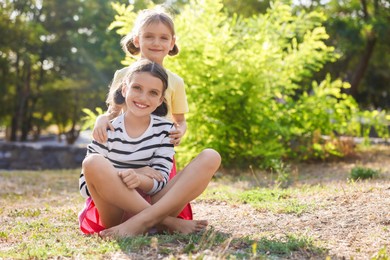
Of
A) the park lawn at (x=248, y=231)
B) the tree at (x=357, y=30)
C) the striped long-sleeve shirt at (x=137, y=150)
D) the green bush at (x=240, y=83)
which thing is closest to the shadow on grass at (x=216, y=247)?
the park lawn at (x=248, y=231)

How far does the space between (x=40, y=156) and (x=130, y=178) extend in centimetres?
908

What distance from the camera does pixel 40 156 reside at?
37.3ft

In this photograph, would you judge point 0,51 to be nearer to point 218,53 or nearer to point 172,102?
point 218,53

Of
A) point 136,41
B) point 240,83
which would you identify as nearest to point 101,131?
point 136,41

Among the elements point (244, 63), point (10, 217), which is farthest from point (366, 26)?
point (10, 217)

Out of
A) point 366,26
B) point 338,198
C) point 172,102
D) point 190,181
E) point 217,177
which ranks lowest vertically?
point 217,177

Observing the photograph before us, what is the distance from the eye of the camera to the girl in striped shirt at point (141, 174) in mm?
2846

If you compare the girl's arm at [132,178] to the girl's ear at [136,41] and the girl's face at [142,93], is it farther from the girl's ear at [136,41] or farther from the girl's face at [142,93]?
the girl's ear at [136,41]

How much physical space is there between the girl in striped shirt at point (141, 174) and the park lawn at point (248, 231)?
13 cm

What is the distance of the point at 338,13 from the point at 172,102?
1015 cm

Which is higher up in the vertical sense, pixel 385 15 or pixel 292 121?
pixel 385 15

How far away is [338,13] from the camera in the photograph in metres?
12.9

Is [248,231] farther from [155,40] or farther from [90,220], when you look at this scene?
[155,40]

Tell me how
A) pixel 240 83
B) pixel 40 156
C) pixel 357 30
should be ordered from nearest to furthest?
pixel 240 83
pixel 40 156
pixel 357 30
